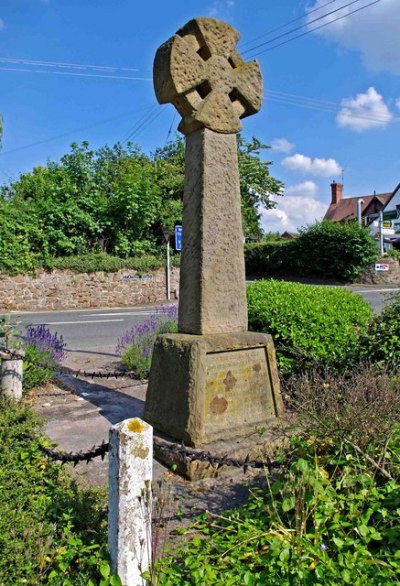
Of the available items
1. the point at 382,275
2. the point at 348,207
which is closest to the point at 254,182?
the point at 382,275

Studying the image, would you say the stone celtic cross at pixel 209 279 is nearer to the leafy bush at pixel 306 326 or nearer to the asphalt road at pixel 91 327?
the leafy bush at pixel 306 326

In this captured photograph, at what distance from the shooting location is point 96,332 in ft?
37.1

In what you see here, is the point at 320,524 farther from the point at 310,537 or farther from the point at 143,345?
the point at 143,345

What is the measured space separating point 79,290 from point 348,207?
42535mm

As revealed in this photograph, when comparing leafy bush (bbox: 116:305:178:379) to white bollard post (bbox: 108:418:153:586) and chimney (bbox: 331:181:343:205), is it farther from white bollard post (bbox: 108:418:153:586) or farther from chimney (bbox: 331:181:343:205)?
chimney (bbox: 331:181:343:205)

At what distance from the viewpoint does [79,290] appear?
60.5ft

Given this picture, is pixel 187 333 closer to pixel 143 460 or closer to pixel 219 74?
pixel 143 460

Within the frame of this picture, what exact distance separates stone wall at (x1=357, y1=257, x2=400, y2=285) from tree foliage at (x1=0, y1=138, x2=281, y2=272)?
37.0 feet

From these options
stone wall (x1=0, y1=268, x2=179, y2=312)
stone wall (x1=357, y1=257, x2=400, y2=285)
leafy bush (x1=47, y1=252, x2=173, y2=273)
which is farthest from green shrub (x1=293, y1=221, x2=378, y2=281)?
leafy bush (x1=47, y1=252, x2=173, y2=273)

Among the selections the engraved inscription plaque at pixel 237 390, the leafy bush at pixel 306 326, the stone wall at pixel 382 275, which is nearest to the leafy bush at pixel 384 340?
the leafy bush at pixel 306 326

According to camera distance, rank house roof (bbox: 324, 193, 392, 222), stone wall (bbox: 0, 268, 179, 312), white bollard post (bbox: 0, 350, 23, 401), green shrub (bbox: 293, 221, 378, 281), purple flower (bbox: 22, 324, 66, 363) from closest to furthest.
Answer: white bollard post (bbox: 0, 350, 23, 401) → purple flower (bbox: 22, 324, 66, 363) → stone wall (bbox: 0, 268, 179, 312) → green shrub (bbox: 293, 221, 378, 281) → house roof (bbox: 324, 193, 392, 222)

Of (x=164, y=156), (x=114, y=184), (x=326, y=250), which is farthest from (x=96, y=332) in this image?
(x=164, y=156)

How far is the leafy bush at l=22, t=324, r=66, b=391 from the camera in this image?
558 cm

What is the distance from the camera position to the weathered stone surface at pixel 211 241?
12.3 feet
